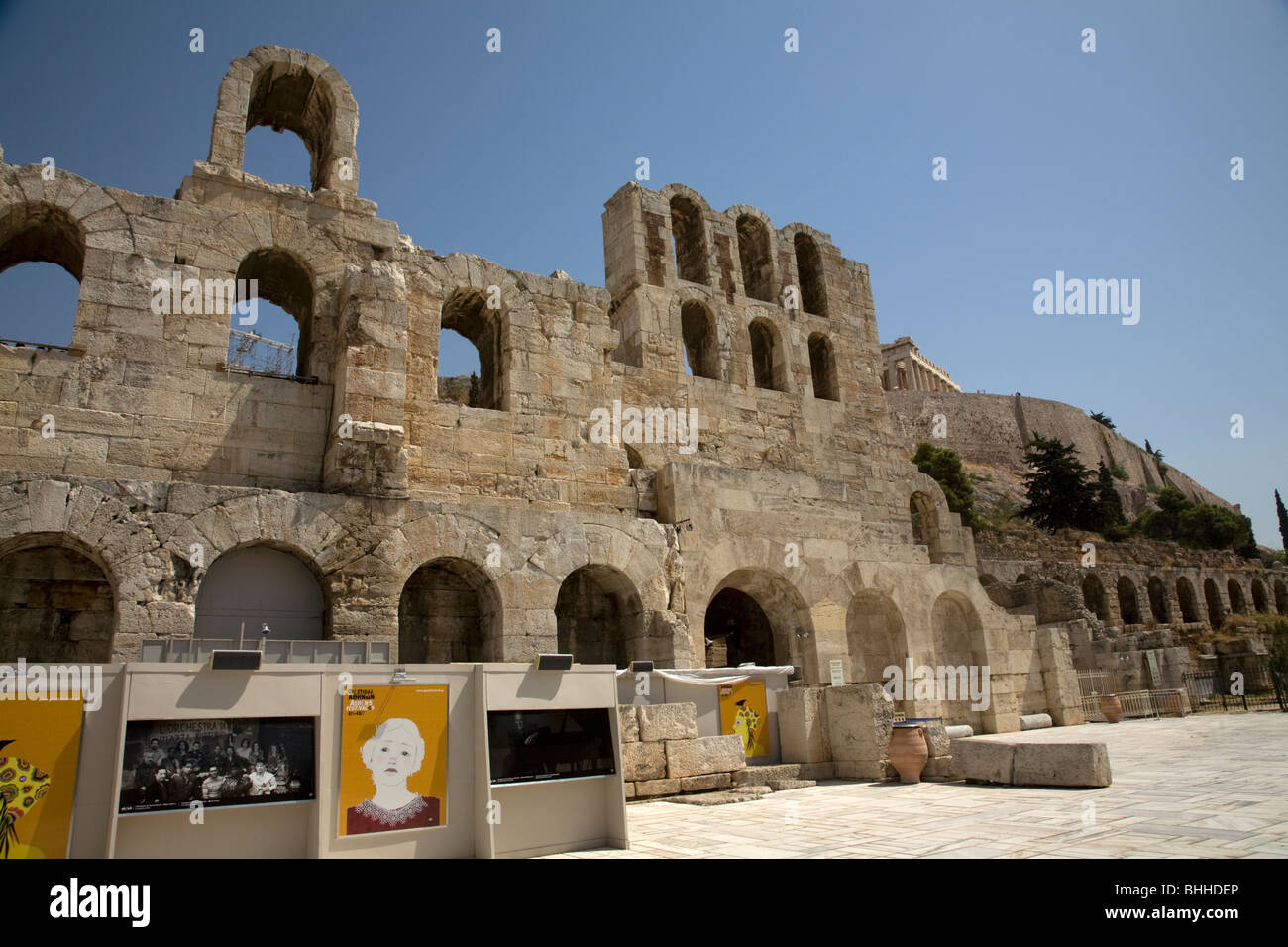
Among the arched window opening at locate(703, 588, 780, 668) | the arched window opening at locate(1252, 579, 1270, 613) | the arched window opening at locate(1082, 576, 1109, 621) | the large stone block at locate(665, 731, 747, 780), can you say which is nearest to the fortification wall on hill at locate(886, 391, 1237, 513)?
the arched window opening at locate(1252, 579, 1270, 613)

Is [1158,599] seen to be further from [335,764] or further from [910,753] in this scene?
[335,764]

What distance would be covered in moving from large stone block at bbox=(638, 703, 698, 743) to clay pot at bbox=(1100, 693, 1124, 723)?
13.6m

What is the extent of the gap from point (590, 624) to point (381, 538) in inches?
167

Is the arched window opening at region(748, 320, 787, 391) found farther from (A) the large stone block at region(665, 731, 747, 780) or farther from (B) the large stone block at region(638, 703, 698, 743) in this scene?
(B) the large stone block at region(638, 703, 698, 743)

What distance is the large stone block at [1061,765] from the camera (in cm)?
879

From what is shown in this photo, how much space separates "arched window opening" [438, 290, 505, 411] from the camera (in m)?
14.2

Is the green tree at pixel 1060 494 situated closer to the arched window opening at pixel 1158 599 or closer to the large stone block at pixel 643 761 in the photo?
the arched window opening at pixel 1158 599

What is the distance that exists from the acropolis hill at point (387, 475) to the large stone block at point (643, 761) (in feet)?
8.17

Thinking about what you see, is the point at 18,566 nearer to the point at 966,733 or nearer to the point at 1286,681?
the point at 966,733
